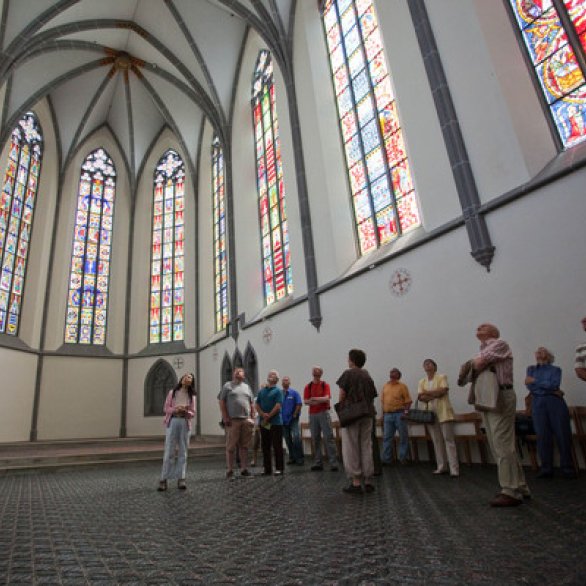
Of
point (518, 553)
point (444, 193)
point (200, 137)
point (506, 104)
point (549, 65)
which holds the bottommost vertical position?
point (518, 553)

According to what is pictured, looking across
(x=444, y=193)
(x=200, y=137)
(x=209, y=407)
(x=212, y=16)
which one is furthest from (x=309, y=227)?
(x=200, y=137)

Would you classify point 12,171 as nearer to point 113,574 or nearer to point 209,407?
point 209,407

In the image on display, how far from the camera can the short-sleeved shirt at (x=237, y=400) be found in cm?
565

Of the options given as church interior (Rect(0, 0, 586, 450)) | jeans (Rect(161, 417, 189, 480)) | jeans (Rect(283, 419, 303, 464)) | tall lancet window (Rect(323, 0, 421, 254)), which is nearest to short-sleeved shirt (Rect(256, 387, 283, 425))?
jeans (Rect(283, 419, 303, 464))

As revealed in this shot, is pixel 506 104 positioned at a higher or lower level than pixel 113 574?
higher

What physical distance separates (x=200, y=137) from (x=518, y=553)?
1783 centimetres

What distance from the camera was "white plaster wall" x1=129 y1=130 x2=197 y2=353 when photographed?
55.5 feet

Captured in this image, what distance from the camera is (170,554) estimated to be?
88.1 inches

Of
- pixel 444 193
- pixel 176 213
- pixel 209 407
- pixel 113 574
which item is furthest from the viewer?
pixel 176 213

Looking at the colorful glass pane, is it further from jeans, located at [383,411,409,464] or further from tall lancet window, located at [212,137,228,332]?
jeans, located at [383,411,409,464]

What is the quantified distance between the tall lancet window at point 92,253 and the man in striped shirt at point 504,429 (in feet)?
52.6

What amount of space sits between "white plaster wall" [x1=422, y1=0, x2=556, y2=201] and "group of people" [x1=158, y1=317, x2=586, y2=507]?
100 inches

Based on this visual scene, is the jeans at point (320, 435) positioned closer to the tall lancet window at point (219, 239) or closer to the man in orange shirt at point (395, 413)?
the man in orange shirt at point (395, 413)

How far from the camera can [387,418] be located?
6.34 meters
